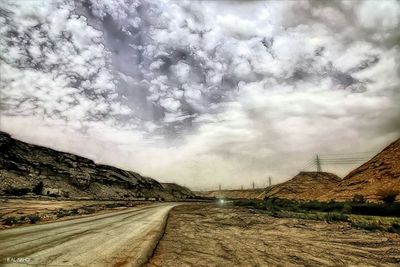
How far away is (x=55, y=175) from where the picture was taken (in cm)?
8612

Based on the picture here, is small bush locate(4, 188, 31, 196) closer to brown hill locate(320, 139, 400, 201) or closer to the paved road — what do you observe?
the paved road

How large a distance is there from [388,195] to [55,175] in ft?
262

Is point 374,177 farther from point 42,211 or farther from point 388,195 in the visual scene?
point 42,211

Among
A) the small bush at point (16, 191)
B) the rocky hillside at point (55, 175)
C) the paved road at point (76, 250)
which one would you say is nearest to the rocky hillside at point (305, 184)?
the rocky hillside at point (55, 175)

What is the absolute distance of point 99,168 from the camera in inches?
4407

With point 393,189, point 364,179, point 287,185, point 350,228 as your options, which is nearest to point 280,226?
point 350,228

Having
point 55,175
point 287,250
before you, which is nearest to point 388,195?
point 287,250

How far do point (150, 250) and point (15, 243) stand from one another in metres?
4.20

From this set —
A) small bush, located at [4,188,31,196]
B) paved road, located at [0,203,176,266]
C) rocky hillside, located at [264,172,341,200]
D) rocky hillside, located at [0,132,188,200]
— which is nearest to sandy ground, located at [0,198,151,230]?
paved road, located at [0,203,176,266]

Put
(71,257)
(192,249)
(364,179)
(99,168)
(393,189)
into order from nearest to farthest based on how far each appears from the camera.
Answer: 1. (71,257)
2. (192,249)
3. (393,189)
4. (364,179)
5. (99,168)

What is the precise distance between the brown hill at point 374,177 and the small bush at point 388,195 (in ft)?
3.34

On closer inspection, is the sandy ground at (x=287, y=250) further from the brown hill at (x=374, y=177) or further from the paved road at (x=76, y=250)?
the brown hill at (x=374, y=177)

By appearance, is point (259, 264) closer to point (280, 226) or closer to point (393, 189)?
point (280, 226)

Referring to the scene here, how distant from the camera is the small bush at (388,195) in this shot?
1478 inches
